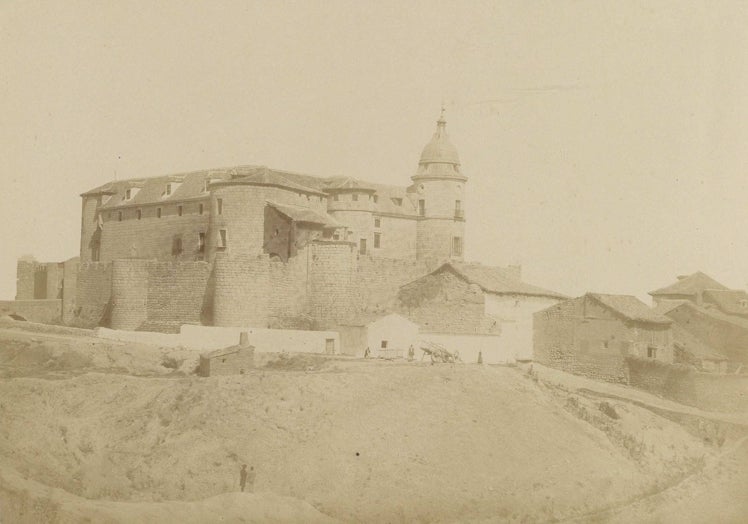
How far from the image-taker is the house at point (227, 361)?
28.9 metres

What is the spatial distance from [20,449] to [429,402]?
432 inches

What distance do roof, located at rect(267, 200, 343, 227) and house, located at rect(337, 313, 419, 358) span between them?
5.24 meters

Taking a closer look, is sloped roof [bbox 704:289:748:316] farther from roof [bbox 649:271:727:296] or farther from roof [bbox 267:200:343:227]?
roof [bbox 267:200:343:227]

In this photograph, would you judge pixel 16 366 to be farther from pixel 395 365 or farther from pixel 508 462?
pixel 508 462

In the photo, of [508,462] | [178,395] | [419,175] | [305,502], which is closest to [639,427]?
[508,462]

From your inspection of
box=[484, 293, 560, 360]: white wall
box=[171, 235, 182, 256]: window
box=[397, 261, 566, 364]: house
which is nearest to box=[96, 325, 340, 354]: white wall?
box=[397, 261, 566, 364]: house

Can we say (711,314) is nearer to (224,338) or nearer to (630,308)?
(630,308)

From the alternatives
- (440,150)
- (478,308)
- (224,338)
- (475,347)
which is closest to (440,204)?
(440,150)

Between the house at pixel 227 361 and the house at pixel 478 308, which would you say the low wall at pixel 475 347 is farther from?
the house at pixel 227 361

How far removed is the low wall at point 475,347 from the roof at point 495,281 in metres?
2.45

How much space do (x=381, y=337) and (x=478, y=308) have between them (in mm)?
5695

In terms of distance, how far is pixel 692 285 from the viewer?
47812mm

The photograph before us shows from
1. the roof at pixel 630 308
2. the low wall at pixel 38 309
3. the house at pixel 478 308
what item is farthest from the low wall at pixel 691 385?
the low wall at pixel 38 309

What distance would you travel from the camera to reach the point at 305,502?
22.9 metres
